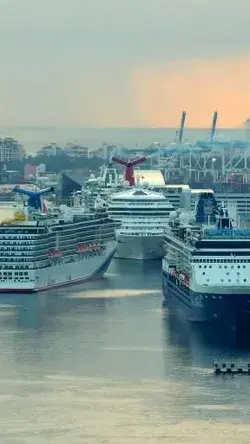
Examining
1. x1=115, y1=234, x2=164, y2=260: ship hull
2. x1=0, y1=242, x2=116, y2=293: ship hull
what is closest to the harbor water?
x1=0, y1=242, x2=116, y2=293: ship hull

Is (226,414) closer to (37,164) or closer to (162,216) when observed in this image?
(162,216)

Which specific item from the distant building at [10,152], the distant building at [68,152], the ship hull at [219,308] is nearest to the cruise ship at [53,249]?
the ship hull at [219,308]

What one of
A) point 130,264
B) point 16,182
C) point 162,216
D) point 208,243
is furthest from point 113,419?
point 16,182

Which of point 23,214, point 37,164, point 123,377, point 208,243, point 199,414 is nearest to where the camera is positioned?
point 199,414

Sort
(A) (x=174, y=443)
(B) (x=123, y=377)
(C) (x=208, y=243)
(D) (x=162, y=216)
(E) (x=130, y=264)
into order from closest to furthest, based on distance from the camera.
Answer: (A) (x=174, y=443) < (B) (x=123, y=377) < (C) (x=208, y=243) < (E) (x=130, y=264) < (D) (x=162, y=216)

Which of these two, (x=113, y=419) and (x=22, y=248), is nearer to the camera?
(x=113, y=419)
